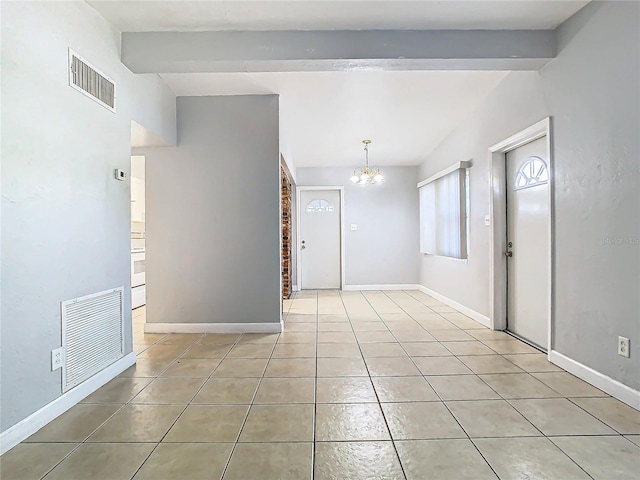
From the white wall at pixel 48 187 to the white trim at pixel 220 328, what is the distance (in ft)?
4.29

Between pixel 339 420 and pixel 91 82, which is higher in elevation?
pixel 91 82

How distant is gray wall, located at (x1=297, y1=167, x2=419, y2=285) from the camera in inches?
270

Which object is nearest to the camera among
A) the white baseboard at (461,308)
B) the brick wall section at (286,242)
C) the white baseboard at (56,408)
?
the white baseboard at (56,408)

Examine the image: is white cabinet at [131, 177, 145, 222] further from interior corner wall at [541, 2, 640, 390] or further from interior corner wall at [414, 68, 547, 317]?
interior corner wall at [541, 2, 640, 390]

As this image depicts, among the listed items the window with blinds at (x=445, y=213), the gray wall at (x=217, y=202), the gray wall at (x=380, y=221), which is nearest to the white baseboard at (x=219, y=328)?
the gray wall at (x=217, y=202)

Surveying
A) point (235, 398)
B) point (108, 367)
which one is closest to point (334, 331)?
point (235, 398)

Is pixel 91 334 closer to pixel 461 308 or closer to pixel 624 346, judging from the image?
pixel 624 346

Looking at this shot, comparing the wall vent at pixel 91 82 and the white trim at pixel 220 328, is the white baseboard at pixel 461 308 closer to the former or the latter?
the white trim at pixel 220 328

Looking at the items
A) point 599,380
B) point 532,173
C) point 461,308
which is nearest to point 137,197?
point 461,308

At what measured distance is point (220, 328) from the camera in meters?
3.77

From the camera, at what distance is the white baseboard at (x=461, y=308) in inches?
155

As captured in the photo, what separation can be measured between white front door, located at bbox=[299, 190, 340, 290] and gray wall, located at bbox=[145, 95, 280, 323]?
10.4 ft

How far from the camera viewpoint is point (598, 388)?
7.54 ft

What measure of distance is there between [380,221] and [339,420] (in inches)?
206
